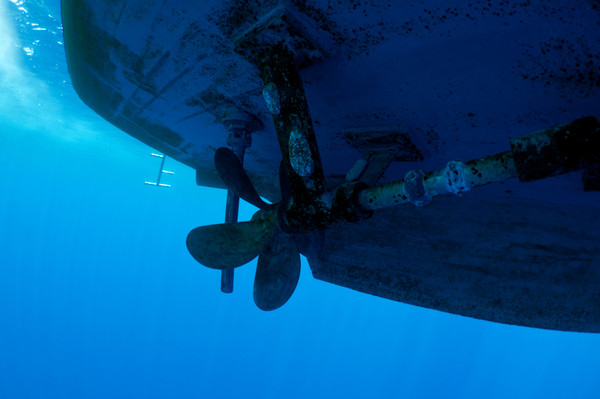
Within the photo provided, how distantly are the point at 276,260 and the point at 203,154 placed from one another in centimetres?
297

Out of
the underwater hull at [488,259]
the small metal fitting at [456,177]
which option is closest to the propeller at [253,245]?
the underwater hull at [488,259]

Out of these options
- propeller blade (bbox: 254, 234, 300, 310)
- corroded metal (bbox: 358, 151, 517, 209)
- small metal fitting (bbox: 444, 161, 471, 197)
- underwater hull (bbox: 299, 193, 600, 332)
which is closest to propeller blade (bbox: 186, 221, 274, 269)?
propeller blade (bbox: 254, 234, 300, 310)

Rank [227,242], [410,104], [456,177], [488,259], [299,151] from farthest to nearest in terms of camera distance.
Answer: [488,259]
[227,242]
[410,104]
[299,151]
[456,177]

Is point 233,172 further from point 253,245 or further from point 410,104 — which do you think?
point 410,104

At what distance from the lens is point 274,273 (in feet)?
11.8

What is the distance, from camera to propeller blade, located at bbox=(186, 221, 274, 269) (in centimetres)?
335

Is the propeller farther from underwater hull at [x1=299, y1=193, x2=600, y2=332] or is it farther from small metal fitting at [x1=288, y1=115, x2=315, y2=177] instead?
small metal fitting at [x1=288, y1=115, x2=315, y2=177]

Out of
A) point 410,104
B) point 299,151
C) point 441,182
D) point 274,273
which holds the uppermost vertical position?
point 410,104

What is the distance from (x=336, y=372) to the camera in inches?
3322

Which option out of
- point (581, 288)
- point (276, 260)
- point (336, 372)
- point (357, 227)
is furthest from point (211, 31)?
point (336, 372)

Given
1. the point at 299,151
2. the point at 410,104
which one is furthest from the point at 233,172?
the point at 410,104

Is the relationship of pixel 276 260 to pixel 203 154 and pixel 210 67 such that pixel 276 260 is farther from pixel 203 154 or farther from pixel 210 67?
pixel 203 154

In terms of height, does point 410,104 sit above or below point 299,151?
above

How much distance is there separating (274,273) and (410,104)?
224cm
